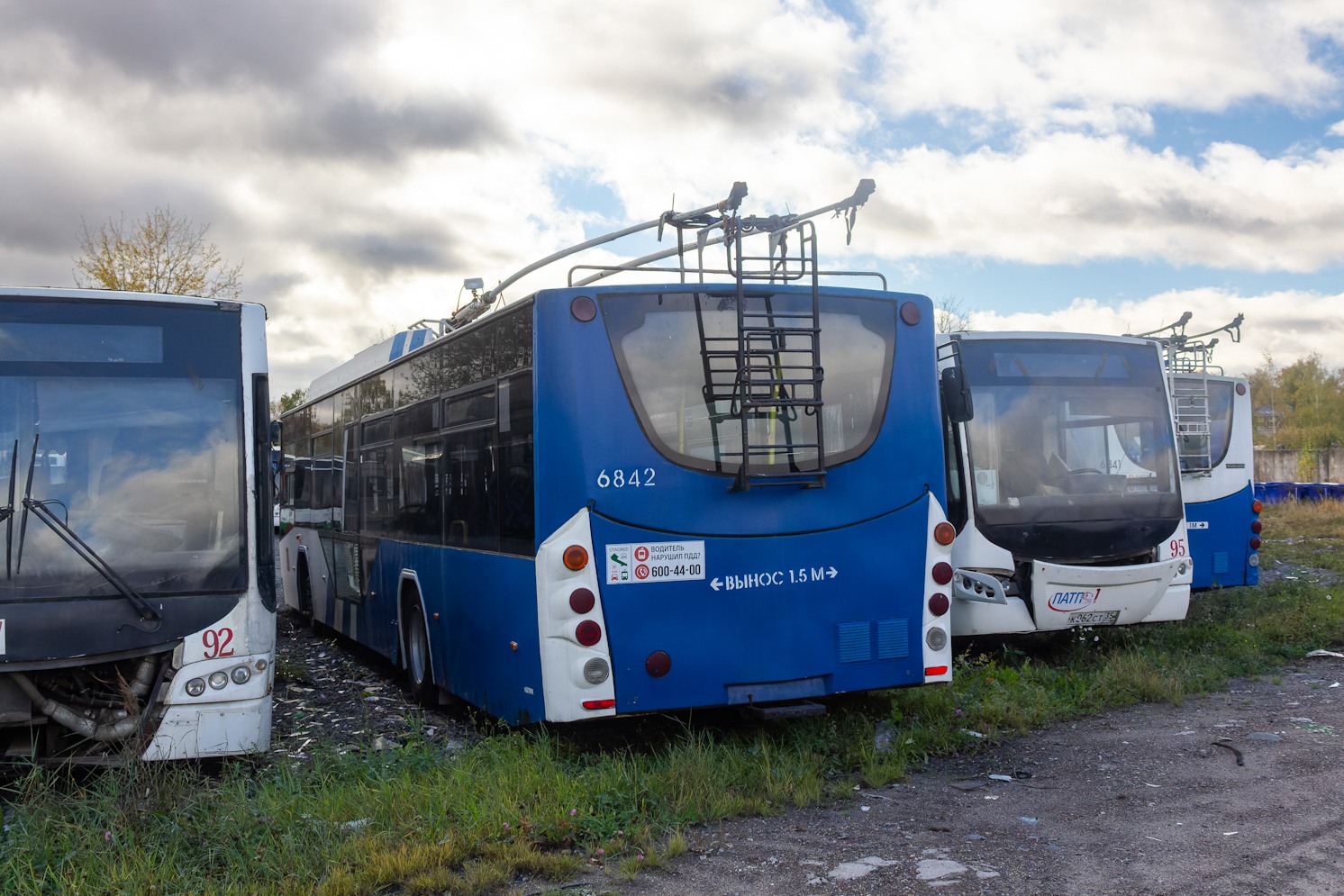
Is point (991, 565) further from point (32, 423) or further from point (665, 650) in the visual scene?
point (32, 423)

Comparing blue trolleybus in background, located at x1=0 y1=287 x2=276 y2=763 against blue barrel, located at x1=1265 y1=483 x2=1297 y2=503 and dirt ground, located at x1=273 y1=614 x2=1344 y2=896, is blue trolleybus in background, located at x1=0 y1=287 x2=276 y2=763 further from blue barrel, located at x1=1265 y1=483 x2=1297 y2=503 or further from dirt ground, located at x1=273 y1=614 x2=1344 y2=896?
blue barrel, located at x1=1265 y1=483 x2=1297 y2=503

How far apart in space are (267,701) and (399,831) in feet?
5.36

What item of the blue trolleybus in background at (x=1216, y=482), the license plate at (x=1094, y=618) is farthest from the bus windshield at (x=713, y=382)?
the blue trolleybus in background at (x=1216, y=482)

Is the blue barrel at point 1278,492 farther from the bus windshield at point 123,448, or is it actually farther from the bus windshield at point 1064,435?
the bus windshield at point 123,448

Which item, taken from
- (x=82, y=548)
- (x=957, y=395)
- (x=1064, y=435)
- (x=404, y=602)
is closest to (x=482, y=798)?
(x=82, y=548)

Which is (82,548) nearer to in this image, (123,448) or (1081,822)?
(123,448)

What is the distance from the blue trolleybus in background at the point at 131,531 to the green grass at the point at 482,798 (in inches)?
12.6

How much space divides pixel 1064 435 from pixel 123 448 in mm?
7312

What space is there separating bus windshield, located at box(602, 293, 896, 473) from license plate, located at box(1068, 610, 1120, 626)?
3.29m

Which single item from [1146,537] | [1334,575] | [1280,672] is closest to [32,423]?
[1146,537]

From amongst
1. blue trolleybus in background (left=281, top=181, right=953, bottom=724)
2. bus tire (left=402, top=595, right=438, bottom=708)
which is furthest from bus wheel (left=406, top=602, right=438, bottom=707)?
blue trolleybus in background (left=281, top=181, right=953, bottom=724)

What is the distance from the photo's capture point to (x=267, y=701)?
6805mm

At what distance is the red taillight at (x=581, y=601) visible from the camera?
22.1ft

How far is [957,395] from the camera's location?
8.95 metres
